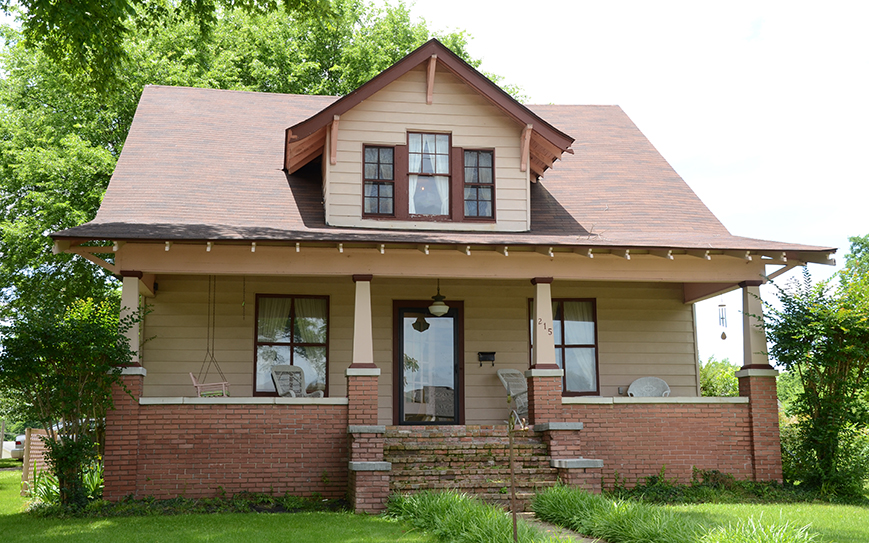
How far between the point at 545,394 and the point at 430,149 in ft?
14.3

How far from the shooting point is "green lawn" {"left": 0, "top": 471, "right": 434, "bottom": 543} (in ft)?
25.3

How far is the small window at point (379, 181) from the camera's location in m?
12.1

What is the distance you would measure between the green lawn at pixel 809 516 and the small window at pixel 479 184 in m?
5.34

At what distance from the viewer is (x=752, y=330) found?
38.2 feet

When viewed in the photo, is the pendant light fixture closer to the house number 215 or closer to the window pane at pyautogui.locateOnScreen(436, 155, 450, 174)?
the house number 215

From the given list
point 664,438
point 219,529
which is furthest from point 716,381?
point 219,529

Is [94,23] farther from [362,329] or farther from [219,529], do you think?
[219,529]

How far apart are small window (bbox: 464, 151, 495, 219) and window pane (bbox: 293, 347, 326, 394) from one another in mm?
3442

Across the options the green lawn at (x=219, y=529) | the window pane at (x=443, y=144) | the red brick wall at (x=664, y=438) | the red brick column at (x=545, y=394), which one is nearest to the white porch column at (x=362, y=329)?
the green lawn at (x=219, y=529)

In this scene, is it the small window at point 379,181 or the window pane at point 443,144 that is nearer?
the small window at point 379,181

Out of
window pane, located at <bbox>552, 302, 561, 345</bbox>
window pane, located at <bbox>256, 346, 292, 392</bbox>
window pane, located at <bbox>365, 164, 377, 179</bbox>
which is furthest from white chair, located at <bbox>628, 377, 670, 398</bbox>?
window pane, located at <bbox>256, 346, 292, 392</bbox>

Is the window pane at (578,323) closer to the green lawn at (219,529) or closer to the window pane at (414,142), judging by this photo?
the window pane at (414,142)

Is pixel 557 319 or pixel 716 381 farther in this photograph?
pixel 716 381

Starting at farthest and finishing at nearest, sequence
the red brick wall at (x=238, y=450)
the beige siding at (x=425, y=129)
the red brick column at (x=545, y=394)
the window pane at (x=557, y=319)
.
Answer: the window pane at (x=557, y=319) < the beige siding at (x=425, y=129) < the red brick column at (x=545, y=394) < the red brick wall at (x=238, y=450)
